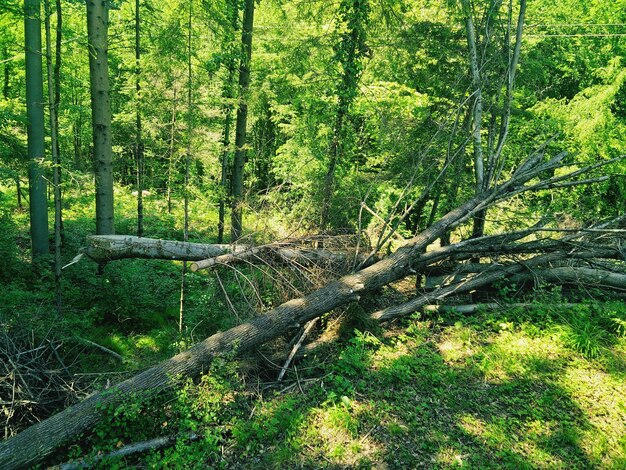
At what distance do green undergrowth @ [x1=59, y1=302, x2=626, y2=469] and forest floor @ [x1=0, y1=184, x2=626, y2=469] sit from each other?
0.06 ft

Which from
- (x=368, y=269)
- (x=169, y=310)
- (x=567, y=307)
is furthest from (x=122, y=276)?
(x=567, y=307)

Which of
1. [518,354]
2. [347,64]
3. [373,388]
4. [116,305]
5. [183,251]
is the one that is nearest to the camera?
[373,388]

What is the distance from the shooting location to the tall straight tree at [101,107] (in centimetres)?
713

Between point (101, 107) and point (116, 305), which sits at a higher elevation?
point (101, 107)

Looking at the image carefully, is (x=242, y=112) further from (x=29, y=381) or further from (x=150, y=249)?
(x=29, y=381)

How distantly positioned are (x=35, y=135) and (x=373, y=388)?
9.35m

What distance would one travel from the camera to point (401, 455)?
4.09m

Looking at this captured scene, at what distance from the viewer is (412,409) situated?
15.5 feet

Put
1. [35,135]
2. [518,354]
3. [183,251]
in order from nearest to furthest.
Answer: [518,354] → [183,251] → [35,135]

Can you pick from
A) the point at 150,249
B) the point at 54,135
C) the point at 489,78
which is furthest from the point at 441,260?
the point at 54,135

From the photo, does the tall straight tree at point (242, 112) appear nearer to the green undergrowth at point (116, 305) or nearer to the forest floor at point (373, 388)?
the green undergrowth at point (116, 305)

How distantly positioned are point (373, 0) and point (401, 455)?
8622mm

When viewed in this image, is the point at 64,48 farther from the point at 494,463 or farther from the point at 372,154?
the point at 494,463

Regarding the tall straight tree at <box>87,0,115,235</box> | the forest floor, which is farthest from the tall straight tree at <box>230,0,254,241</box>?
the tall straight tree at <box>87,0,115,235</box>
